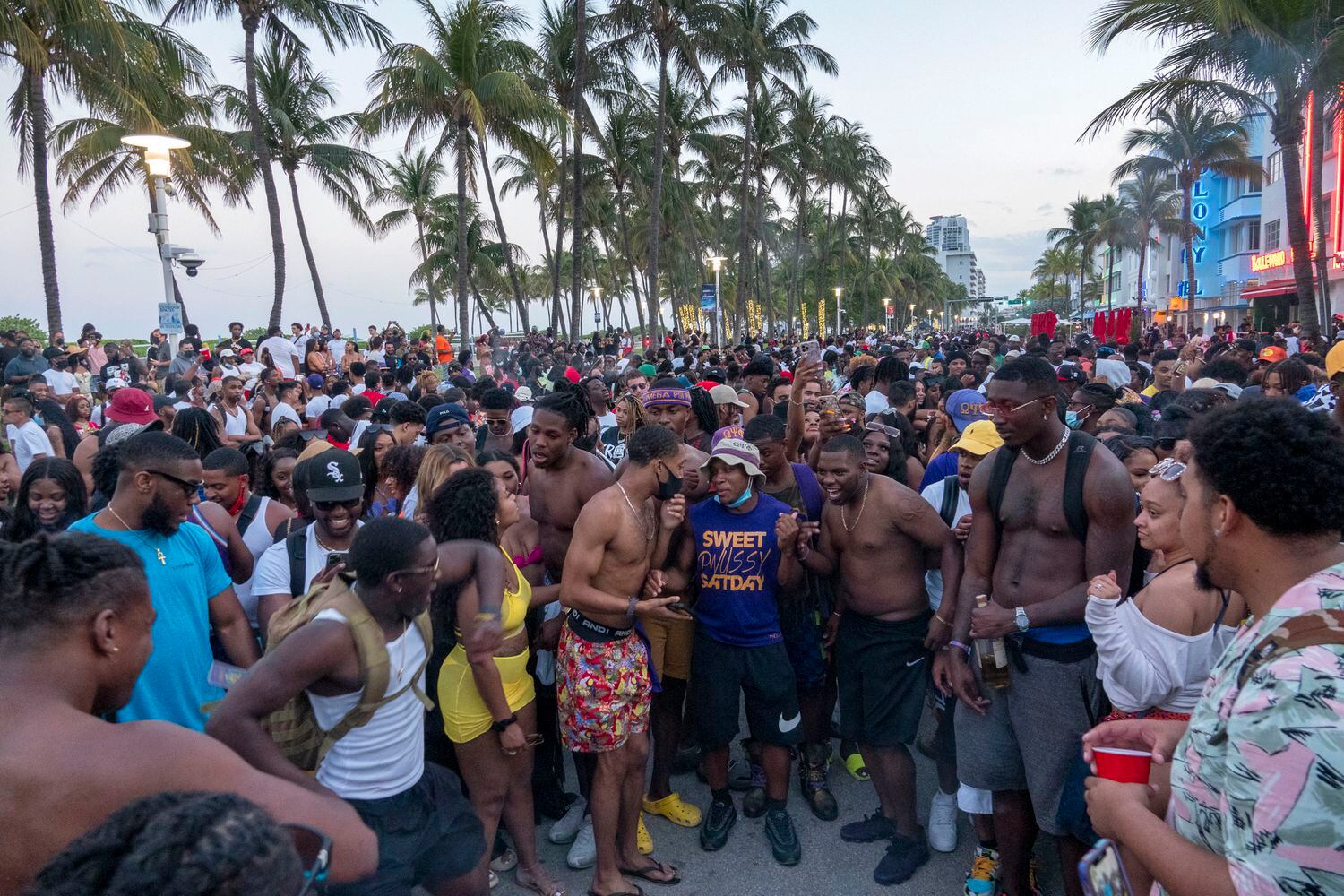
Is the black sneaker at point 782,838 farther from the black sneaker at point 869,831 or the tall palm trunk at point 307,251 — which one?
the tall palm trunk at point 307,251

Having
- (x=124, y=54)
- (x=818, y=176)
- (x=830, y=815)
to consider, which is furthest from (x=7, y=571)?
(x=818, y=176)

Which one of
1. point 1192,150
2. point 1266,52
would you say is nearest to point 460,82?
point 1266,52

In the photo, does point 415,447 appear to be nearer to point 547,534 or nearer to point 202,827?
point 547,534

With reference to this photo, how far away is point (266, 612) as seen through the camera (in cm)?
366

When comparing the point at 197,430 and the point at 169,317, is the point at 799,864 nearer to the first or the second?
the point at 197,430

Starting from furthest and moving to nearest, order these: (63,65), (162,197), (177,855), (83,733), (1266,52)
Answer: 1. (63,65)
2. (1266,52)
3. (162,197)
4. (83,733)
5. (177,855)

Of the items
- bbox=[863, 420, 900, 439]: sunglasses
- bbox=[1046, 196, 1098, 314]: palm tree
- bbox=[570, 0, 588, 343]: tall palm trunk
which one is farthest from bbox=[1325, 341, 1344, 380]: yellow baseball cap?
bbox=[1046, 196, 1098, 314]: palm tree

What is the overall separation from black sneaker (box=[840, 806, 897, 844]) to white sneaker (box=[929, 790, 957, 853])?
0.21 metres

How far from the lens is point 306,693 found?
2.55 m

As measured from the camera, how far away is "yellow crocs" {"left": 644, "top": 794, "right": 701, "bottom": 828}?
14.6 ft

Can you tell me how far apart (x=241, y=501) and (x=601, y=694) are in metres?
2.43

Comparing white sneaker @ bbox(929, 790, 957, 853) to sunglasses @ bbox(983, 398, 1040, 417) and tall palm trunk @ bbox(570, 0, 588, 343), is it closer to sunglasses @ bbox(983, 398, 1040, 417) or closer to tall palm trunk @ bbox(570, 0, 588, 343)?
sunglasses @ bbox(983, 398, 1040, 417)

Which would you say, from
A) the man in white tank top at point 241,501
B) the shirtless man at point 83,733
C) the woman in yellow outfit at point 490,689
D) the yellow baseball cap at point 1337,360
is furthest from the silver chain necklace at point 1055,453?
the yellow baseball cap at point 1337,360

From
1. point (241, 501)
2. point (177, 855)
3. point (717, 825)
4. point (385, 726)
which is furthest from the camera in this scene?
point (241, 501)
